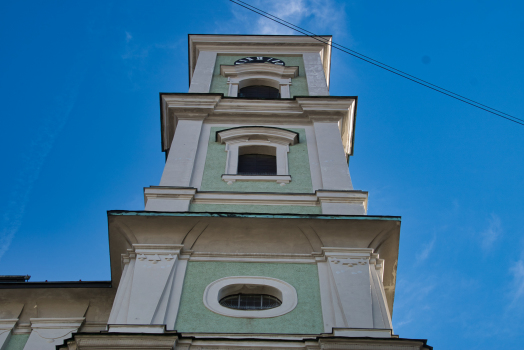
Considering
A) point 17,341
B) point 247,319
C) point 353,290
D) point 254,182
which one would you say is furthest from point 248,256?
point 17,341

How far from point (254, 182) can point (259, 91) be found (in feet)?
25.3

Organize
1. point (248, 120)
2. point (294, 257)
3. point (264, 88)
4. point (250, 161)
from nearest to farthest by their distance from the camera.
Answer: point (294, 257)
point (250, 161)
point (248, 120)
point (264, 88)

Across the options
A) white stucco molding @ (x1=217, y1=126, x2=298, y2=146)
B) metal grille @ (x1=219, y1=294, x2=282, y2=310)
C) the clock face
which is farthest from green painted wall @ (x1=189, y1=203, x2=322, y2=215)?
the clock face

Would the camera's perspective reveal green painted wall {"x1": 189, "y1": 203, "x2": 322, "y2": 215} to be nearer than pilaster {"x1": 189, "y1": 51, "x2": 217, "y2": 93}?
Yes

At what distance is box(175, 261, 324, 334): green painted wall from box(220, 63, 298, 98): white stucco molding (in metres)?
11.0

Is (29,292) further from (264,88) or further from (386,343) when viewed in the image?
(264,88)

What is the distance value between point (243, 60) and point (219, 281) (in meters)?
13.3

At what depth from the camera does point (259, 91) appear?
2205 centimetres

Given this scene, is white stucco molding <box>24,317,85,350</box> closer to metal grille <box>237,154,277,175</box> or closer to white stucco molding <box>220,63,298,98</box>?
metal grille <box>237,154,277,175</box>

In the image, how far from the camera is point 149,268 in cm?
1132

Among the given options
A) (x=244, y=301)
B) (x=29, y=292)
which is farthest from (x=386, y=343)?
(x=29, y=292)

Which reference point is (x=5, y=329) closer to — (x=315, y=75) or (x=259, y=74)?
(x=259, y=74)

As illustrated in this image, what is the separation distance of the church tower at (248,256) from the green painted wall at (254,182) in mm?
25

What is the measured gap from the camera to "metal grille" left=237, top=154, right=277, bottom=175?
16203 millimetres
